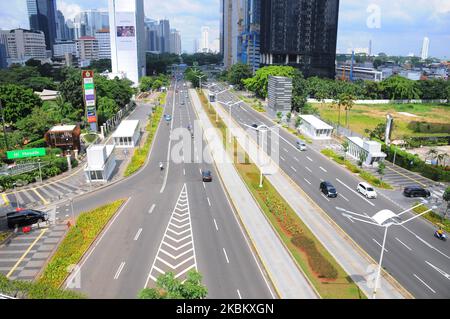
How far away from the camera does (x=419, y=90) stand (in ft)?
518

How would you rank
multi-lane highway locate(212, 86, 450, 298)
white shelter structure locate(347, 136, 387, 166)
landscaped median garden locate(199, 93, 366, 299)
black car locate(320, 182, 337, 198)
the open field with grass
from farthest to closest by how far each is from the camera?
the open field with grass → white shelter structure locate(347, 136, 387, 166) → black car locate(320, 182, 337, 198) → multi-lane highway locate(212, 86, 450, 298) → landscaped median garden locate(199, 93, 366, 299)

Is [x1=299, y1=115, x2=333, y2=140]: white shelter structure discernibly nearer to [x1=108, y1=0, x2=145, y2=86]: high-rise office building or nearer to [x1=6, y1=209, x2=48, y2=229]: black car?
[x1=6, y1=209, x2=48, y2=229]: black car

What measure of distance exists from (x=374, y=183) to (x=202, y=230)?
31.8m

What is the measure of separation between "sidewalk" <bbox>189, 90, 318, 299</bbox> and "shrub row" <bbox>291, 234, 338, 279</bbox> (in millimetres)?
1657

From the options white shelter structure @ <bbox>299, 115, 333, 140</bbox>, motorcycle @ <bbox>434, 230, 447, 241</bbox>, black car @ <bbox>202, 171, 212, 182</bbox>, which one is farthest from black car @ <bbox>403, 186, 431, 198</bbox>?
white shelter structure @ <bbox>299, 115, 333, 140</bbox>

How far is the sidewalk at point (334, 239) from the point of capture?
32.0 metres

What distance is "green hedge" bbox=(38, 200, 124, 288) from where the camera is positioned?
106 ft

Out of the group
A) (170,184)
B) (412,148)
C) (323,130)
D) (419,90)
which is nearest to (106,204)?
(170,184)

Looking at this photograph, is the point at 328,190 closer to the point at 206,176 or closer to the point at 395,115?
the point at 206,176

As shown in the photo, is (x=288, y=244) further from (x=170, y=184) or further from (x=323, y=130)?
(x=323, y=130)

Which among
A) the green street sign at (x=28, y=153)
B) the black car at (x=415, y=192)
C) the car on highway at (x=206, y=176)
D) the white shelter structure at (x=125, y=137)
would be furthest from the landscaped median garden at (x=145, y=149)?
the black car at (x=415, y=192)

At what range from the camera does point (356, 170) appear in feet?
212

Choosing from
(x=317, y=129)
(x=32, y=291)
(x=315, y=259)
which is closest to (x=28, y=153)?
(x=32, y=291)

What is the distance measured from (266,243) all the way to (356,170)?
32680 millimetres
